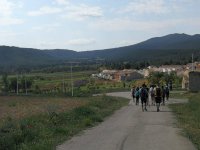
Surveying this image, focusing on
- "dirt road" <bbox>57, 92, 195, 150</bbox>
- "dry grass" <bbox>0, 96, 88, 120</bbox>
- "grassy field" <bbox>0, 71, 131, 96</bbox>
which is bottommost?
"grassy field" <bbox>0, 71, 131, 96</bbox>

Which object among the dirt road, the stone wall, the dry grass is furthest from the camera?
the stone wall

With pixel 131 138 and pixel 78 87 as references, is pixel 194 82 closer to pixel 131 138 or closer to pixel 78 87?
pixel 131 138

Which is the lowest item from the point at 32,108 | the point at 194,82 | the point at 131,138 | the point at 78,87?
the point at 78,87

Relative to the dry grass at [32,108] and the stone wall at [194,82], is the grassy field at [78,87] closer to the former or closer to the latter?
the stone wall at [194,82]

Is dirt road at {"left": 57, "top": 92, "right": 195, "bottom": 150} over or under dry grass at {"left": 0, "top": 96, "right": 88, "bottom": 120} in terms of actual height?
over

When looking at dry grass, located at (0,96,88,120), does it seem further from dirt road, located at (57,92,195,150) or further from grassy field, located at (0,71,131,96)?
grassy field, located at (0,71,131,96)

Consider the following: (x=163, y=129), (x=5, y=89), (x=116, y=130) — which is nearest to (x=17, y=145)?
(x=116, y=130)

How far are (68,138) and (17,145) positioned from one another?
268 cm

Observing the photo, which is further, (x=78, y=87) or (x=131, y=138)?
(x=78, y=87)

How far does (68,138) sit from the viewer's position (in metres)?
16.4

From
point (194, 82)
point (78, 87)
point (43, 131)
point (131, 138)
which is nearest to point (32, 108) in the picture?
point (43, 131)

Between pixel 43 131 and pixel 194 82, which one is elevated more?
pixel 194 82

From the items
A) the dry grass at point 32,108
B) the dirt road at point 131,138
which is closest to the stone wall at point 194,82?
the dry grass at point 32,108

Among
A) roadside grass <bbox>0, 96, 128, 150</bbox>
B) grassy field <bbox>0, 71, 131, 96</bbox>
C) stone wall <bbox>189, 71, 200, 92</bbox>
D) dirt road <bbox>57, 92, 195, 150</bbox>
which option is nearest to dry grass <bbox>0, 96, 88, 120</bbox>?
roadside grass <bbox>0, 96, 128, 150</bbox>
